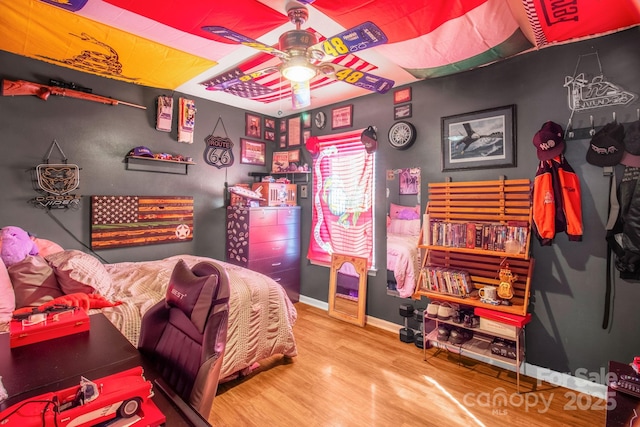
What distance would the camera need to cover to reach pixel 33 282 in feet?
6.92

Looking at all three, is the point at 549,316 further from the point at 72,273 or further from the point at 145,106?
the point at 145,106

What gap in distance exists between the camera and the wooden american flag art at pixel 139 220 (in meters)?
3.41

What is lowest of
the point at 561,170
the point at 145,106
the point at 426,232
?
the point at 426,232

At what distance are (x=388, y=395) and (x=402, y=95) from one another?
3076 millimetres

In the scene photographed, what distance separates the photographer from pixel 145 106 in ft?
12.3

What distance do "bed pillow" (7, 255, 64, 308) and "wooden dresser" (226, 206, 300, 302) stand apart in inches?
86.2

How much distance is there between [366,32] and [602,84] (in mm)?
2062

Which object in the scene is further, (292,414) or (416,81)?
(416,81)

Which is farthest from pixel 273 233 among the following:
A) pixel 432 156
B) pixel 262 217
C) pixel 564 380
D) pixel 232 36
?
pixel 564 380

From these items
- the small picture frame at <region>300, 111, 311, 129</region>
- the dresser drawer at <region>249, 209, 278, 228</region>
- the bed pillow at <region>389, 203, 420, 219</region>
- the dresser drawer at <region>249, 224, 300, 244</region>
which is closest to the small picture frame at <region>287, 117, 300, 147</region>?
the small picture frame at <region>300, 111, 311, 129</region>

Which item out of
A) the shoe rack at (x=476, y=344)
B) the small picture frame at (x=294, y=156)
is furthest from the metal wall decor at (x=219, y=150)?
the shoe rack at (x=476, y=344)

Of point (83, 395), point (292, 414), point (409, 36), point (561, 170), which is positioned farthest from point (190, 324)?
point (561, 170)

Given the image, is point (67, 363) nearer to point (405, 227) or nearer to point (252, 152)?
point (405, 227)

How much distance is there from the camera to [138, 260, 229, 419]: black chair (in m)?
1.16
